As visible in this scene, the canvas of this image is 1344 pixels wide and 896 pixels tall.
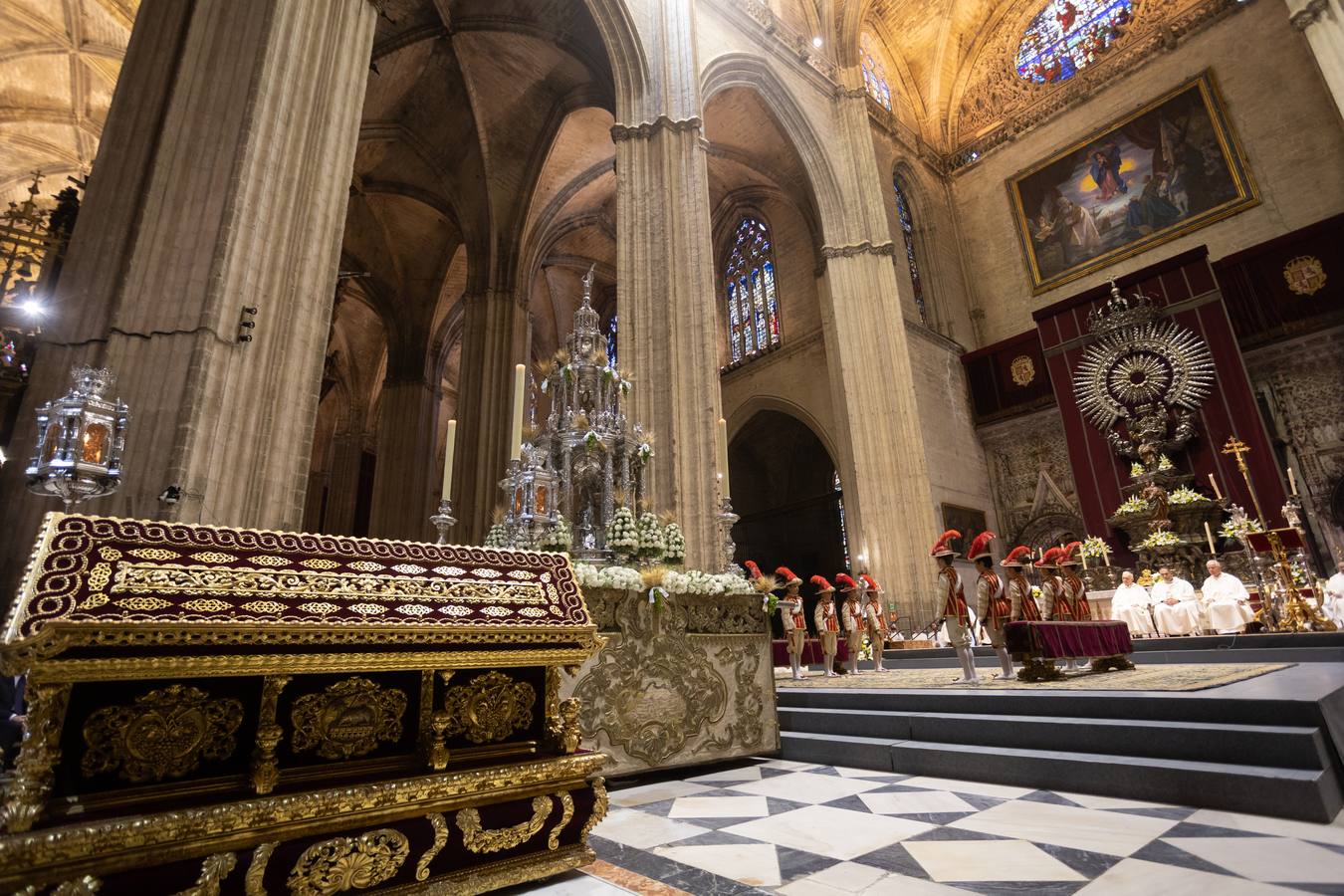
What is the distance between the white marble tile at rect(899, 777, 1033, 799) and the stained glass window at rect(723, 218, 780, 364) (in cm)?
1460

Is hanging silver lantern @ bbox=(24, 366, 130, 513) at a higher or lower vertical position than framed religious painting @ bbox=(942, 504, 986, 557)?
lower

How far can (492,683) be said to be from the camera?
7.98 feet

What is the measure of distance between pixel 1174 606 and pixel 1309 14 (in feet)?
33.6

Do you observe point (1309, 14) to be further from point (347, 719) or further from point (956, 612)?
point (347, 719)

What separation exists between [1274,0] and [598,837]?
20.6 meters

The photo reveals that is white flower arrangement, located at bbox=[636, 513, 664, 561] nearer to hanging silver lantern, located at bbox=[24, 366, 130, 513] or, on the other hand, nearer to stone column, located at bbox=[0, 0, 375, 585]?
stone column, located at bbox=[0, 0, 375, 585]

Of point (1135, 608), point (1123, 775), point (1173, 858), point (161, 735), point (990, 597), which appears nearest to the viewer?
point (161, 735)

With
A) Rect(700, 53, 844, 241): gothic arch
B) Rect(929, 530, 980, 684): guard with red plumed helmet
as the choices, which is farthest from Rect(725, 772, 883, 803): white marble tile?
Rect(700, 53, 844, 241): gothic arch

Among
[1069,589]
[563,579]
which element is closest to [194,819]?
[563,579]

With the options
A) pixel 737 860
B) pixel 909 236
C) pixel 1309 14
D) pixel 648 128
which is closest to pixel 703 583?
pixel 737 860

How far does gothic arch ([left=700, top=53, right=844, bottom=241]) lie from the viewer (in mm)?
13023

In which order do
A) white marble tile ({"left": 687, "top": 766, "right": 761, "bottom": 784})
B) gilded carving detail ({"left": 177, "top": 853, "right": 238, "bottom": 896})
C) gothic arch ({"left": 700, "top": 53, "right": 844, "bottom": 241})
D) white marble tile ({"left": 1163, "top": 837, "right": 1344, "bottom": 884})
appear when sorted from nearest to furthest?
gilded carving detail ({"left": 177, "top": 853, "right": 238, "bottom": 896})
white marble tile ({"left": 1163, "top": 837, "right": 1344, "bottom": 884})
white marble tile ({"left": 687, "top": 766, "right": 761, "bottom": 784})
gothic arch ({"left": 700, "top": 53, "right": 844, "bottom": 241})

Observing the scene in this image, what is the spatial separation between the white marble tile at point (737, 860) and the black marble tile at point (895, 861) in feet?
1.08

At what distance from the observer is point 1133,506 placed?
11.8 metres
